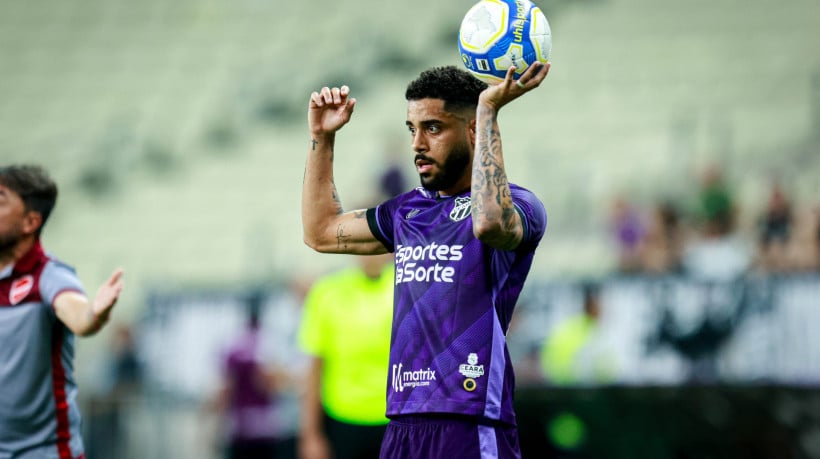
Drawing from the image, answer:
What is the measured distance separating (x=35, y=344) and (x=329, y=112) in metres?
1.82

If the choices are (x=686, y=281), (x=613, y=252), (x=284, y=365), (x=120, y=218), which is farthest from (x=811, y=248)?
(x=120, y=218)

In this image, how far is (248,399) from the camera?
11.6m

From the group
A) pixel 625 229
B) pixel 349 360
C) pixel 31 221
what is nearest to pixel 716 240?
pixel 625 229

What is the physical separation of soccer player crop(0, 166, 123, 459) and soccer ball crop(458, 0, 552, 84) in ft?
6.53

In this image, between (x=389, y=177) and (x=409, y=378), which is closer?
(x=409, y=378)

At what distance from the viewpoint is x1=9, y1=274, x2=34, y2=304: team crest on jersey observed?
18.3 feet

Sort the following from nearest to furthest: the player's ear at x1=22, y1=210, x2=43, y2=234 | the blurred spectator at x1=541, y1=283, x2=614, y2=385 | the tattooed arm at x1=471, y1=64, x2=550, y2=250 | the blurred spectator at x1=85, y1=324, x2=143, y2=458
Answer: the tattooed arm at x1=471, y1=64, x2=550, y2=250, the player's ear at x1=22, y1=210, x2=43, y2=234, the blurred spectator at x1=541, y1=283, x2=614, y2=385, the blurred spectator at x1=85, y1=324, x2=143, y2=458

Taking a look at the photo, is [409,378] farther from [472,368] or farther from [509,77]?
[509,77]

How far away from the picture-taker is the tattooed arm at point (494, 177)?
4.30 meters

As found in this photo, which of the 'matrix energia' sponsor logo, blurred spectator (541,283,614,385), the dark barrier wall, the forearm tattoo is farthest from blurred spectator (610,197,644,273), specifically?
the forearm tattoo

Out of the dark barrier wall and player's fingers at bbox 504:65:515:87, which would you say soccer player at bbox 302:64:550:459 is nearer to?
player's fingers at bbox 504:65:515:87

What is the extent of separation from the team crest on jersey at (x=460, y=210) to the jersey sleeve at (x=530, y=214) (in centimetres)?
19

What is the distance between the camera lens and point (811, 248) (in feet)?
38.2

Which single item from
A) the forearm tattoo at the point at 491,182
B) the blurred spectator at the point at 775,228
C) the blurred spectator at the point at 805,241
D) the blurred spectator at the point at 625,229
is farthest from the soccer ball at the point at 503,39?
the blurred spectator at the point at 625,229
